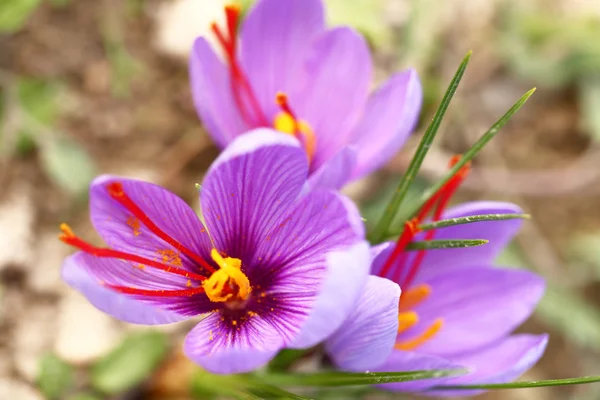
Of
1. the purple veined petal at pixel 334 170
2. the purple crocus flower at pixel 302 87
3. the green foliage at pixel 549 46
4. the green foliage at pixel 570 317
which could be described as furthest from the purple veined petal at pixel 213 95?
the green foliage at pixel 549 46

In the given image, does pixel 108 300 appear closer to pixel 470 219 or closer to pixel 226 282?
pixel 226 282

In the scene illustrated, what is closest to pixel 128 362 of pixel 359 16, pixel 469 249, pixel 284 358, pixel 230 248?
pixel 284 358

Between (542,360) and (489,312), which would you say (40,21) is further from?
(542,360)

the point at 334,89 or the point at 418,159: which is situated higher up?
the point at 334,89

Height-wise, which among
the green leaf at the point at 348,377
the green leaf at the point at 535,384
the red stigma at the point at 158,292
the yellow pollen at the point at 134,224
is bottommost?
the green leaf at the point at 535,384

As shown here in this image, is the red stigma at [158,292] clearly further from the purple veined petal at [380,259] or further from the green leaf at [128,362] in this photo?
the green leaf at [128,362]

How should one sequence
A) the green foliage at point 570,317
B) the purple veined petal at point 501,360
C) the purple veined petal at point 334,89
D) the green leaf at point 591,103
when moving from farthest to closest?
1. the green leaf at point 591,103
2. the green foliage at point 570,317
3. the purple veined petal at point 334,89
4. the purple veined petal at point 501,360
